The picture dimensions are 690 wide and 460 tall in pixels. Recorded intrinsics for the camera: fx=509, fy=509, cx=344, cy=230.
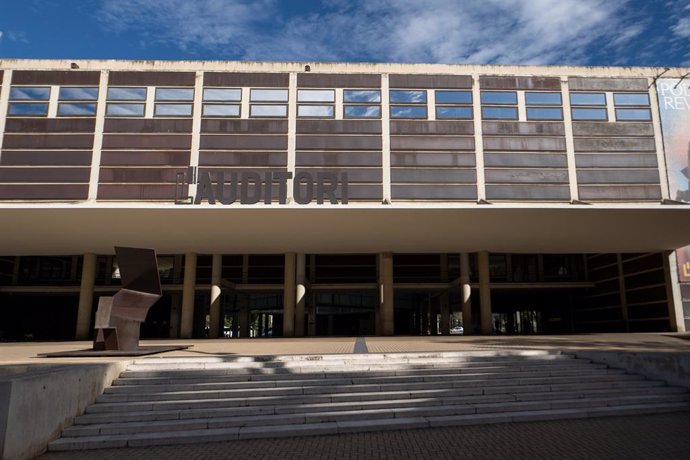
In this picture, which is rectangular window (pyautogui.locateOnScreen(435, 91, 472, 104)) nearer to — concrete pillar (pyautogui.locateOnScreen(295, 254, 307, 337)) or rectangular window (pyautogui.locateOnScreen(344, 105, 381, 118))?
rectangular window (pyautogui.locateOnScreen(344, 105, 381, 118))

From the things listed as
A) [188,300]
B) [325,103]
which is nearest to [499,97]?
[325,103]

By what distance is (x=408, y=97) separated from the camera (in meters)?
34.0

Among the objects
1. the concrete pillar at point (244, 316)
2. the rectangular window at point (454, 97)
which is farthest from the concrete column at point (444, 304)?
the concrete pillar at point (244, 316)

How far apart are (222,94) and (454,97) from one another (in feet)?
50.6

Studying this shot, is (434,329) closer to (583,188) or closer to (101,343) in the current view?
(583,188)

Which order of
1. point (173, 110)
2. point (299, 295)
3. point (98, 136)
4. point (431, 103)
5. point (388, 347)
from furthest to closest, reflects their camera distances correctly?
point (431, 103) → point (299, 295) → point (173, 110) → point (98, 136) → point (388, 347)

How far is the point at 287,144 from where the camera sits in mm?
32531

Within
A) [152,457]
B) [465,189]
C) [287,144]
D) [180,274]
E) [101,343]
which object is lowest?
[152,457]

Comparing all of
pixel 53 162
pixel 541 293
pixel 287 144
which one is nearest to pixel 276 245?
pixel 287 144

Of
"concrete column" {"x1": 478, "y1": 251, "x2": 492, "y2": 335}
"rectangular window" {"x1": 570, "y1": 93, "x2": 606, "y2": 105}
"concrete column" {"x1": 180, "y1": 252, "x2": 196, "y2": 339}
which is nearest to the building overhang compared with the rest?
"concrete column" {"x1": 180, "y1": 252, "x2": 196, "y2": 339}

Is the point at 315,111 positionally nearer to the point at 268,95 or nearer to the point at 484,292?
the point at 268,95

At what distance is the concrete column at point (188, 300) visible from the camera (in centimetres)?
3171

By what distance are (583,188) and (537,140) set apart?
14.1 ft

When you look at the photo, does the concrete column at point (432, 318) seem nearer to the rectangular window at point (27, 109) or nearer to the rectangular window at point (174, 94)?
the rectangular window at point (174, 94)
